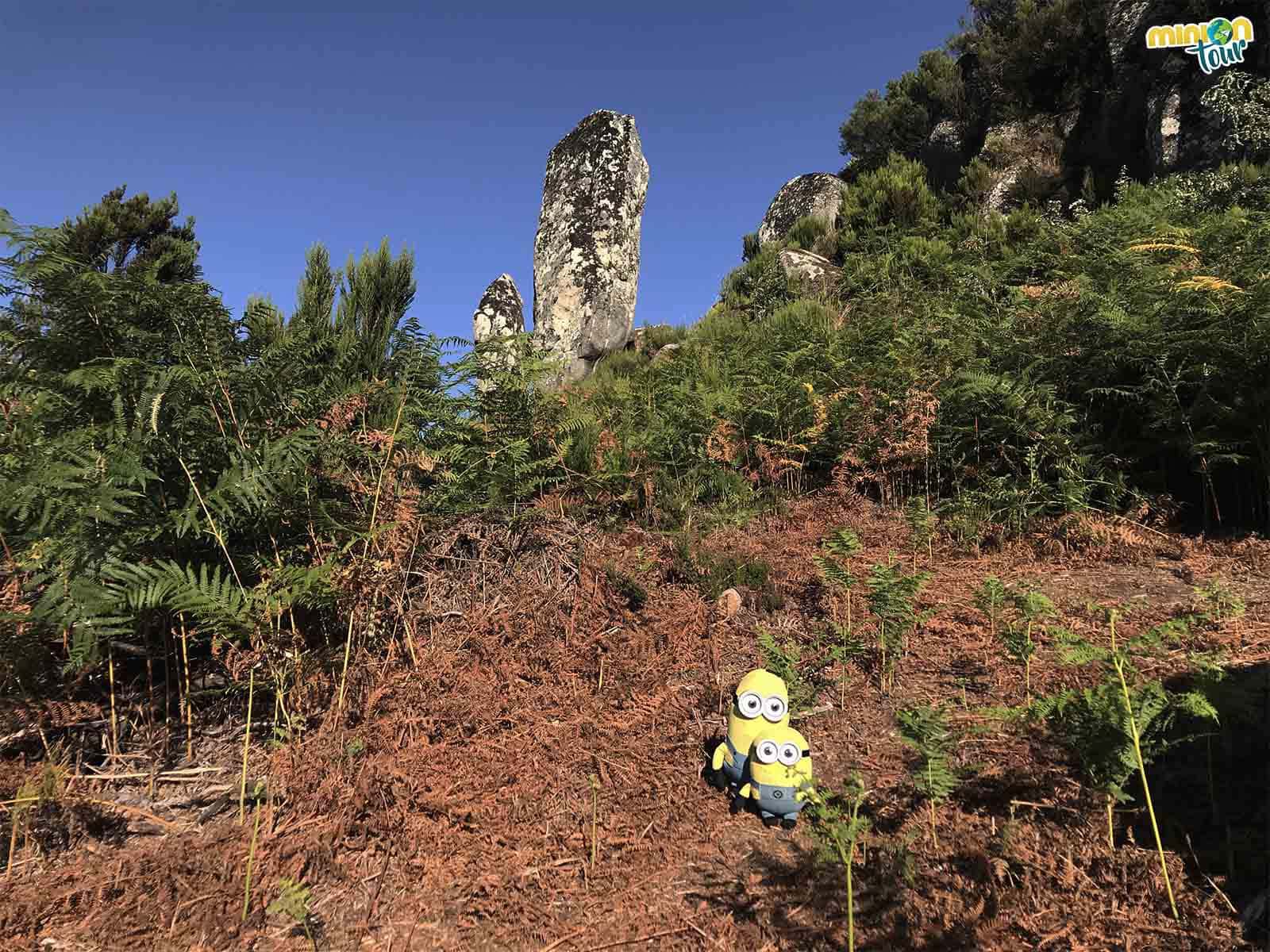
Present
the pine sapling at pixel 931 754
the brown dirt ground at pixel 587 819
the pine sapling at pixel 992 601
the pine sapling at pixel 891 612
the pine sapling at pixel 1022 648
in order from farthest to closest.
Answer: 1. the pine sapling at pixel 992 601
2. the pine sapling at pixel 891 612
3. the pine sapling at pixel 1022 648
4. the pine sapling at pixel 931 754
5. the brown dirt ground at pixel 587 819

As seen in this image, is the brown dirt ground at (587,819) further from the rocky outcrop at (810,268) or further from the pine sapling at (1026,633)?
the rocky outcrop at (810,268)

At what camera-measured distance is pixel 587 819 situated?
2363 mm

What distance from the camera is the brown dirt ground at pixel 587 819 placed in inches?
72.1

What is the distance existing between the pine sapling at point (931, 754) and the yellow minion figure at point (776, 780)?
1.25ft

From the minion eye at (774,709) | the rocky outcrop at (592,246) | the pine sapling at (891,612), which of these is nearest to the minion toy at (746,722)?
the minion eye at (774,709)

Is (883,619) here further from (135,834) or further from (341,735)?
(135,834)

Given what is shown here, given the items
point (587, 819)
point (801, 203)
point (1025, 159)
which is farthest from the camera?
point (801, 203)

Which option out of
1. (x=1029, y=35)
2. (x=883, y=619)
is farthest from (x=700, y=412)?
(x=1029, y=35)

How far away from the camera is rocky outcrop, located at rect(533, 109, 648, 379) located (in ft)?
37.1

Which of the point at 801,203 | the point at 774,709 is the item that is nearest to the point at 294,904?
the point at 774,709

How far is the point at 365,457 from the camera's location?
323cm

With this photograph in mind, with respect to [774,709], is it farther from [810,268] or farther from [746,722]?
[810,268]

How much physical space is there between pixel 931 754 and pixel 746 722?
657 mm

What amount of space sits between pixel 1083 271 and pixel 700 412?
12.9ft
